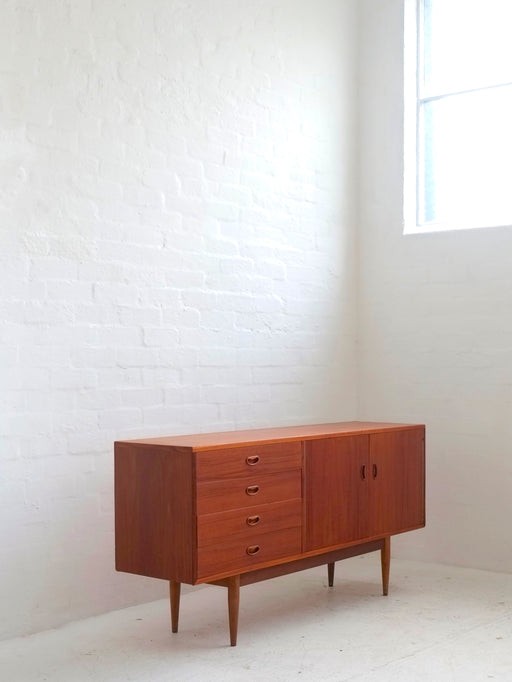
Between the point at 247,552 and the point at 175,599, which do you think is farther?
the point at 175,599

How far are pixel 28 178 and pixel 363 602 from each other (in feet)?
8.31

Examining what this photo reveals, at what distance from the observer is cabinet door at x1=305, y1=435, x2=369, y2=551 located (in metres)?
4.38

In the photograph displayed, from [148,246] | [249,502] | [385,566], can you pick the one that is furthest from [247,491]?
[148,246]

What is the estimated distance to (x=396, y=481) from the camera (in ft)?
16.0

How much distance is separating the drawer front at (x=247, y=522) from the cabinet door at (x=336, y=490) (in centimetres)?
12

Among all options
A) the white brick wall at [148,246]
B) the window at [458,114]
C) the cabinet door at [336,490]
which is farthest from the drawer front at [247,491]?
the window at [458,114]

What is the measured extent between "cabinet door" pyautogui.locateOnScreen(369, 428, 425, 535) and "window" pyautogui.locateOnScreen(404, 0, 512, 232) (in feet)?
4.83

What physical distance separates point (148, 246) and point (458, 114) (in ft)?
7.31

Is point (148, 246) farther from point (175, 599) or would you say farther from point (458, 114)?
point (458, 114)

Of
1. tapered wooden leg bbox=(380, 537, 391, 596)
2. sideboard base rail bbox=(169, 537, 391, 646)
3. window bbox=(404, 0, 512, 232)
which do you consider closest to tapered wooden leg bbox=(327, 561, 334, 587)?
sideboard base rail bbox=(169, 537, 391, 646)

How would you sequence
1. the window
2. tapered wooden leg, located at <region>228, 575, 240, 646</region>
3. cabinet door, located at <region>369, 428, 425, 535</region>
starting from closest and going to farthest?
tapered wooden leg, located at <region>228, 575, 240, 646</region>, cabinet door, located at <region>369, 428, 425, 535</region>, the window

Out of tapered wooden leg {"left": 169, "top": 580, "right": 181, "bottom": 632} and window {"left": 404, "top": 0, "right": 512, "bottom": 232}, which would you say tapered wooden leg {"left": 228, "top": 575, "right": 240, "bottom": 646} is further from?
window {"left": 404, "top": 0, "right": 512, "bottom": 232}

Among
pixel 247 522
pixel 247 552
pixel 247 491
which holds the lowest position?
pixel 247 552

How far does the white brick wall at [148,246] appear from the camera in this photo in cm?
420
